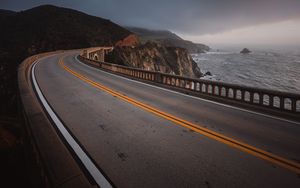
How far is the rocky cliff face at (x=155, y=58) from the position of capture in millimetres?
45144

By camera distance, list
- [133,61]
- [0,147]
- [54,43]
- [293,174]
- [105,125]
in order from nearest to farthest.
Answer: [293,174], [105,125], [0,147], [133,61], [54,43]

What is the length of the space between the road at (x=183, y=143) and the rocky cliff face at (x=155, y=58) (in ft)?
115

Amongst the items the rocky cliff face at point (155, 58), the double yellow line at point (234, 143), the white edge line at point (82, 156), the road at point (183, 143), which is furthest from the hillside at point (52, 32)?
the double yellow line at point (234, 143)

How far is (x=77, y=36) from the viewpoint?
97.6m

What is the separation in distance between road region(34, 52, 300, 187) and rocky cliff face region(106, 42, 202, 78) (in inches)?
1380

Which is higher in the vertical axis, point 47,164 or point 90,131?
point 47,164

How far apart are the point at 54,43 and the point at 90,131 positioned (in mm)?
97650

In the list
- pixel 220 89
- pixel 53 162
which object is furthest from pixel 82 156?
pixel 220 89

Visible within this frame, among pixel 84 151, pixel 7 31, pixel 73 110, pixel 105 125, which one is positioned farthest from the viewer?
pixel 7 31

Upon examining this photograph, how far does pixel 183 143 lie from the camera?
4.55 metres

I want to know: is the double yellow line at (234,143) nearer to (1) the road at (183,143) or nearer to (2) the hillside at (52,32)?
(1) the road at (183,143)

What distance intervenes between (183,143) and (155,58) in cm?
5843

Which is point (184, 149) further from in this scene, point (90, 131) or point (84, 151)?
point (90, 131)

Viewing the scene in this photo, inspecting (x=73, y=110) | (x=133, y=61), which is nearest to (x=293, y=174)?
(x=73, y=110)
